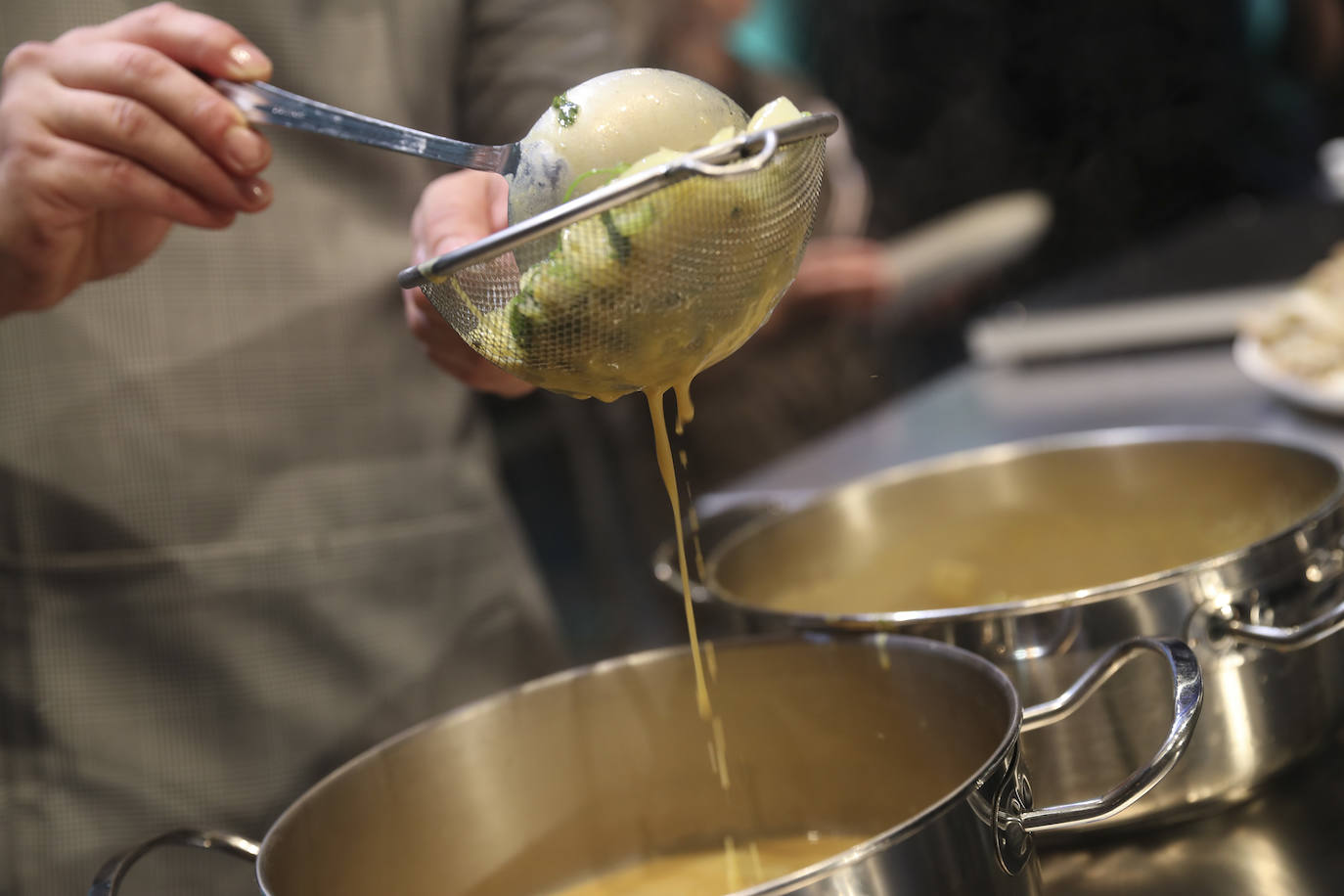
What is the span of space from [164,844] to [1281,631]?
53 cm

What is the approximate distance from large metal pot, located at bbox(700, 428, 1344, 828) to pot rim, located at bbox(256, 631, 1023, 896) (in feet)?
0.04

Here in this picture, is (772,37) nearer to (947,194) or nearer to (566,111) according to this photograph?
(947,194)

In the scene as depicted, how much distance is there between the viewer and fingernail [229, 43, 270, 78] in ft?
2.19

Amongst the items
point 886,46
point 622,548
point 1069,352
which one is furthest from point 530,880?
point 886,46

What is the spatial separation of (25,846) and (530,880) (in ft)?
1.57

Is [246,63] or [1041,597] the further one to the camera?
[1041,597]

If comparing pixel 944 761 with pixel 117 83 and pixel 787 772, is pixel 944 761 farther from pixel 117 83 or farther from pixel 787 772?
pixel 117 83

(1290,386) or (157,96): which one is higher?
(157,96)

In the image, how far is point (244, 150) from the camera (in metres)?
0.68

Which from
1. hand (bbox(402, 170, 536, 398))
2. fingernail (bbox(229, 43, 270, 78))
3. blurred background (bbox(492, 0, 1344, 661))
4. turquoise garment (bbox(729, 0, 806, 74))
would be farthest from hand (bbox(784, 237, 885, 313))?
fingernail (bbox(229, 43, 270, 78))

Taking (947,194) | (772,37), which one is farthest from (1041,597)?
(947,194)

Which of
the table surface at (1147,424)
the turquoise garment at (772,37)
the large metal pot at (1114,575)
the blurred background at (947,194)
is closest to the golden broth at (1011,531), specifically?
the large metal pot at (1114,575)

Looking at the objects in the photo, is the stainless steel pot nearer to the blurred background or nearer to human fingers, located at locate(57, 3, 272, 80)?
human fingers, located at locate(57, 3, 272, 80)

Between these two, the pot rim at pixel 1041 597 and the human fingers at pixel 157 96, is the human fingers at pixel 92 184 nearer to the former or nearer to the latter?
the human fingers at pixel 157 96
